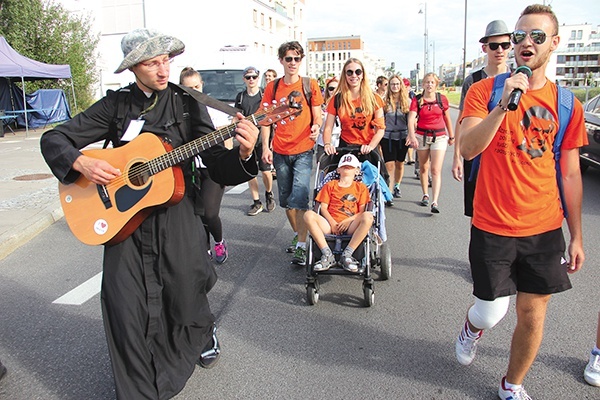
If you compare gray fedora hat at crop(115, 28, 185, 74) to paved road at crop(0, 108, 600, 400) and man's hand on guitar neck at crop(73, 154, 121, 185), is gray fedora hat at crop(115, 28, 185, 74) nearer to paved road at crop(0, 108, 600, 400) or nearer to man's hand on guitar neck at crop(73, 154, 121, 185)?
man's hand on guitar neck at crop(73, 154, 121, 185)

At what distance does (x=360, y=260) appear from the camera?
408 cm

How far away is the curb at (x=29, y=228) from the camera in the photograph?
556cm

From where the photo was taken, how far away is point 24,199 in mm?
7484

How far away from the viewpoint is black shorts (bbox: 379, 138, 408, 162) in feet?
24.6

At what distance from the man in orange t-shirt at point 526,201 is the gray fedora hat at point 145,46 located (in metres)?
1.60

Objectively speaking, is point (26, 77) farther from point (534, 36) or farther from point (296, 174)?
point (534, 36)

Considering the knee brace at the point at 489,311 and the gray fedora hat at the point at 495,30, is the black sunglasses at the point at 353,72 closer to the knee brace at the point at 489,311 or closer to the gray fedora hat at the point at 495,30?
the gray fedora hat at the point at 495,30

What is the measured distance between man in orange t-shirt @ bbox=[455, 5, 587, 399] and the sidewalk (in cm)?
530

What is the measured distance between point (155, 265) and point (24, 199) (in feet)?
19.8

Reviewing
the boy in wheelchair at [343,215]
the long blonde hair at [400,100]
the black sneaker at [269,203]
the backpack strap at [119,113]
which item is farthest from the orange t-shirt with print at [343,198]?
the long blonde hair at [400,100]

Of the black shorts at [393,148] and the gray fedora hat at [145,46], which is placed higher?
the gray fedora hat at [145,46]

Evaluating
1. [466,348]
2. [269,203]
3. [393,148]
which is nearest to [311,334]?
[466,348]

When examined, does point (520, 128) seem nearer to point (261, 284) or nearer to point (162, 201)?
point (162, 201)

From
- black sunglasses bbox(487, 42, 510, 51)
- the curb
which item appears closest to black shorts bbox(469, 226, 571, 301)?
black sunglasses bbox(487, 42, 510, 51)
